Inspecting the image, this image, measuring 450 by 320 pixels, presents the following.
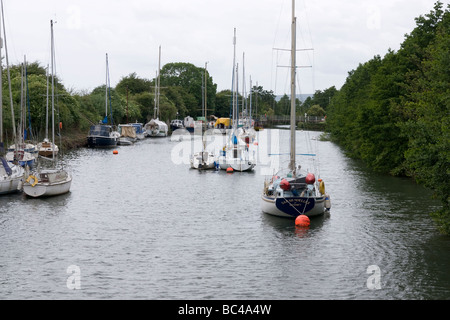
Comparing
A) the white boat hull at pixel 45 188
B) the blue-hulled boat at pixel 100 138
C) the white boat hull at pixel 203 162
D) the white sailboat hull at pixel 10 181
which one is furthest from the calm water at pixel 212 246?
the blue-hulled boat at pixel 100 138

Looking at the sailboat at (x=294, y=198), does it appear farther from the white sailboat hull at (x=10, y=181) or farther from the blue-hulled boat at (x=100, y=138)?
the blue-hulled boat at (x=100, y=138)

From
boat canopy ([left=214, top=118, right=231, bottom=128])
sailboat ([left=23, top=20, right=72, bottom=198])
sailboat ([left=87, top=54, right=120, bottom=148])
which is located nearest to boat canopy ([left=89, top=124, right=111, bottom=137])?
sailboat ([left=87, top=54, right=120, bottom=148])

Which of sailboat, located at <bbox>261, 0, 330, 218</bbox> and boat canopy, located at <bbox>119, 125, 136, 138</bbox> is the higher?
boat canopy, located at <bbox>119, 125, 136, 138</bbox>

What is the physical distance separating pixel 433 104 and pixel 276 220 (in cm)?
1258

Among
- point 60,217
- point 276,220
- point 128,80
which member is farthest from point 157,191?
point 128,80

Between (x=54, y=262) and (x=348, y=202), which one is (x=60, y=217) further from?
(x=348, y=202)

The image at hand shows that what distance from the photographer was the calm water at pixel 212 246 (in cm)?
2366

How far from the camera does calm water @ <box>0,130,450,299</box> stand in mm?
23656

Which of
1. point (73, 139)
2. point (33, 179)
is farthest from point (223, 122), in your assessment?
point (33, 179)

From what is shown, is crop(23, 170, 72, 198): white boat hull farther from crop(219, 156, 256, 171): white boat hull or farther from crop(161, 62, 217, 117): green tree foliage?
crop(161, 62, 217, 117): green tree foliage

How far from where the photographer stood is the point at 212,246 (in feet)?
98.5
